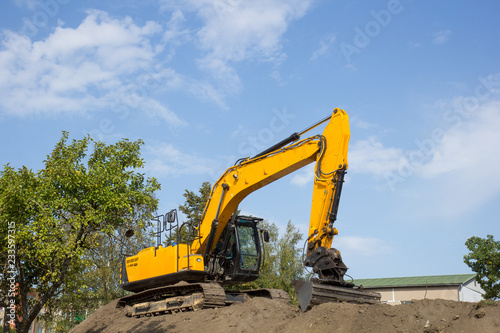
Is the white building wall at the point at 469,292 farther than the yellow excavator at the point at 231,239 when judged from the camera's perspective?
Yes

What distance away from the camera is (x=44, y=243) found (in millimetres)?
19891

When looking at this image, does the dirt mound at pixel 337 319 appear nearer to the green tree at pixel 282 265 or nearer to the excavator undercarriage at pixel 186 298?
the excavator undercarriage at pixel 186 298

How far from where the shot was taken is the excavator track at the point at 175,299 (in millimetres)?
13203

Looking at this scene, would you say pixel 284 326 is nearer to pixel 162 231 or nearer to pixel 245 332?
pixel 245 332

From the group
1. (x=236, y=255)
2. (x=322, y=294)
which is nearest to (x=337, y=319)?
(x=322, y=294)

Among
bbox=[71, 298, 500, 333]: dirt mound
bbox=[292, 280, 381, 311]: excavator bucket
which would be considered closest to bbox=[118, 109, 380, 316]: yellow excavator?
bbox=[292, 280, 381, 311]: excavator bucket

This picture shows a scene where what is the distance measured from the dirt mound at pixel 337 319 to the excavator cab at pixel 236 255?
161 cm

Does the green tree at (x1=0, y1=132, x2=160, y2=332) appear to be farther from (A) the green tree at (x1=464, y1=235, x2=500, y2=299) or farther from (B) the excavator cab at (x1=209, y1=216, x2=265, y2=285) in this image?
(A) the green tree at (x1=464, y1=235, x2=500, y2=299)

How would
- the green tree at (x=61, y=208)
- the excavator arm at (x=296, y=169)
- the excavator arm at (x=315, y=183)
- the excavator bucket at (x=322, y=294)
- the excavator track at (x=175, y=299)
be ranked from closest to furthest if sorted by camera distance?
the excavator bucket at (x=322, y=294) < the excavator arm at (x=315, y=183) < the excavator arm at (x=296, y=169) < the excavator track at (x=175, y=299) < the green tree at (x=61, y=208)

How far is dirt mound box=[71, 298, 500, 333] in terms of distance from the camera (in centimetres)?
761

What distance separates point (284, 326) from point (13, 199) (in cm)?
1456

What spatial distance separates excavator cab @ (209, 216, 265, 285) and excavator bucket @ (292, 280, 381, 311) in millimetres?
4382

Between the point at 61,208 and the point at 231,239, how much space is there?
10.1 metres

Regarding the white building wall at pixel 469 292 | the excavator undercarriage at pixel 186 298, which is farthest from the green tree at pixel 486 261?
the excavator undercarriage at pixel 186 298
